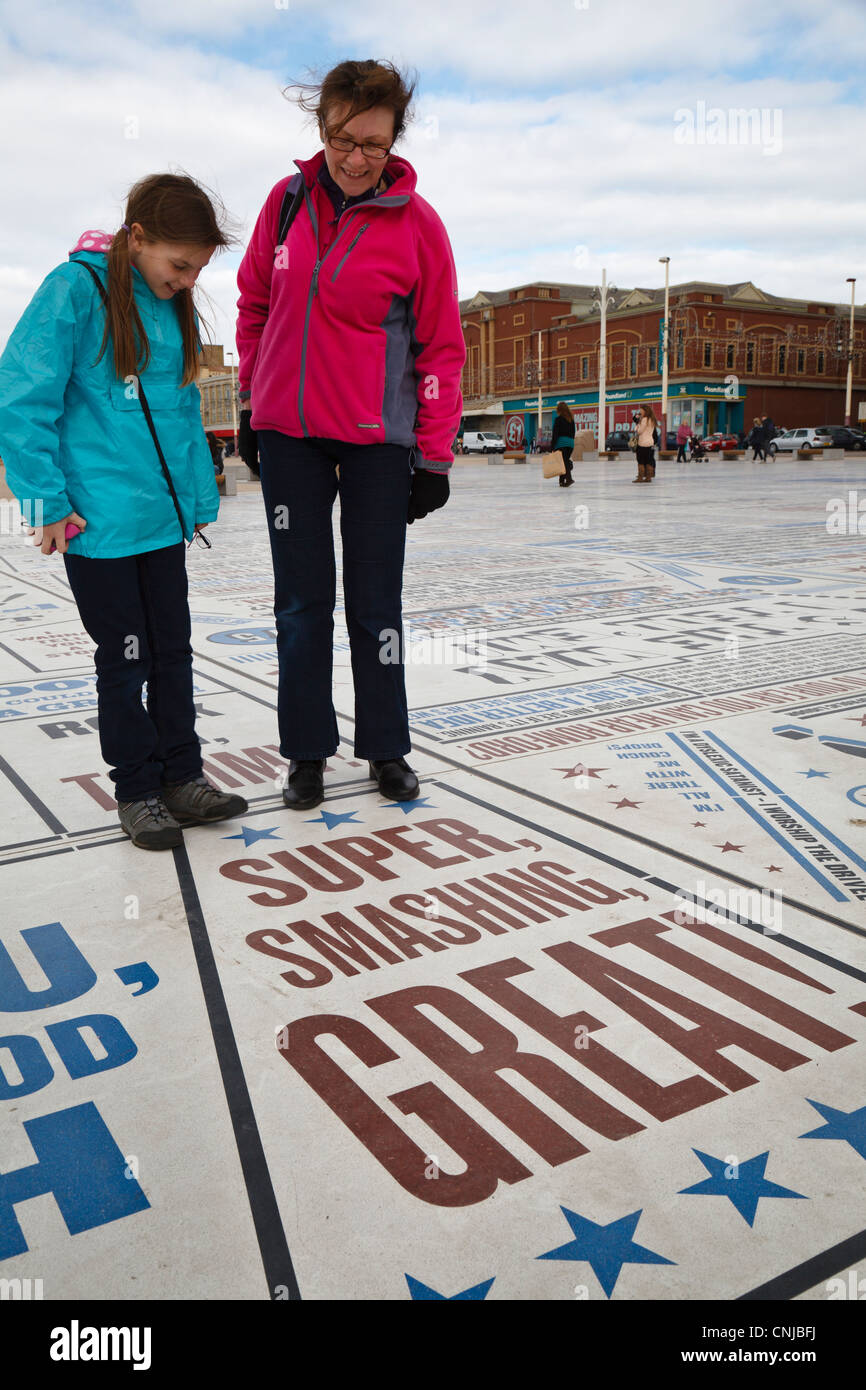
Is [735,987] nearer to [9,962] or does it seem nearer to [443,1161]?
[443,1161]

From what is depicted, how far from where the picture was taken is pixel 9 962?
203 cm

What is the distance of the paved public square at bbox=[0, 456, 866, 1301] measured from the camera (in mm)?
1356

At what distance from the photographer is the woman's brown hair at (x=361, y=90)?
8.13ft

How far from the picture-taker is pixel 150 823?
8.57 ft

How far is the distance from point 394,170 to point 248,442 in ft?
2.55

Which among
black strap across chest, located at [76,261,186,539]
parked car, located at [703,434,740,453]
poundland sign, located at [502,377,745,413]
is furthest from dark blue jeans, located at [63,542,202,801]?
poundland sign, located at [502,377,745,413]

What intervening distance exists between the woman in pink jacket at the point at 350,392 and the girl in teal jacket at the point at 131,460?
218 mm

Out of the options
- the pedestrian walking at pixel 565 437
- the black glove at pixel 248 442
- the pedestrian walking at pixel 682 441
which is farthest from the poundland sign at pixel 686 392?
the black glove at pixel 248 442

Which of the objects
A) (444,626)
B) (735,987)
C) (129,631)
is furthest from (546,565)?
(735,987)

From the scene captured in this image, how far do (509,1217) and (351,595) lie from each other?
6.03 ft

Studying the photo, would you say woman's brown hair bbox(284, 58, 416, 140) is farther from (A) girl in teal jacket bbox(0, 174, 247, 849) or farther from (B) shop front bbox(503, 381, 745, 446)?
(B) shop front bbox(503, 381, 745, 446)

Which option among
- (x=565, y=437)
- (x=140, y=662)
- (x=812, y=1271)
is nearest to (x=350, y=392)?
(x=140, y=662)

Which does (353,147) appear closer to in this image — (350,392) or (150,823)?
(350,392)
